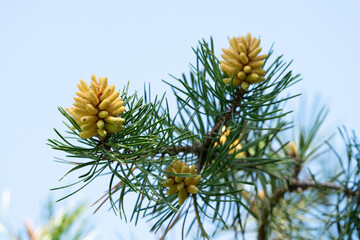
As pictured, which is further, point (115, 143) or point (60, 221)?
point (60, 221)

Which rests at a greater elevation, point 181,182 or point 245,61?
point 245,61

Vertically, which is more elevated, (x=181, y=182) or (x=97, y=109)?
(x=97, y=109)

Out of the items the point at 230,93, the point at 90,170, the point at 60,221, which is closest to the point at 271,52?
the point at 230,93

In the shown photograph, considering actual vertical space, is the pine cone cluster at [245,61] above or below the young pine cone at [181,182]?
above

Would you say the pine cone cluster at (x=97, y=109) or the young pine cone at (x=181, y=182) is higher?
the pine cone cluster at (x=97, y=109)

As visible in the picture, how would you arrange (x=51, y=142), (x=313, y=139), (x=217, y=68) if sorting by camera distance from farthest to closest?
(x=313, y=139) → (x=217, y=68) → (x=51, y=142)

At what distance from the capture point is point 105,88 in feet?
1.82

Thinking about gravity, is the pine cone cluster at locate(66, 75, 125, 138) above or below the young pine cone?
above

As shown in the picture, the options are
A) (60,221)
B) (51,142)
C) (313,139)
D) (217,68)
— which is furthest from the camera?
(313,139)

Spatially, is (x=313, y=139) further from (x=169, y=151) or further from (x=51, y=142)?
(x=51, y=142)

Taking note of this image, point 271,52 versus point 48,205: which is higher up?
point 271,52

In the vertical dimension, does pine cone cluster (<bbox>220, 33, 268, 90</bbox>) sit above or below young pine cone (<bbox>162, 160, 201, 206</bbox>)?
above

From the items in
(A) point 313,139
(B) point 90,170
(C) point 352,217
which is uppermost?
(B) point 90,170

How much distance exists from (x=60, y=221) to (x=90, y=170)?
0.44 metres
